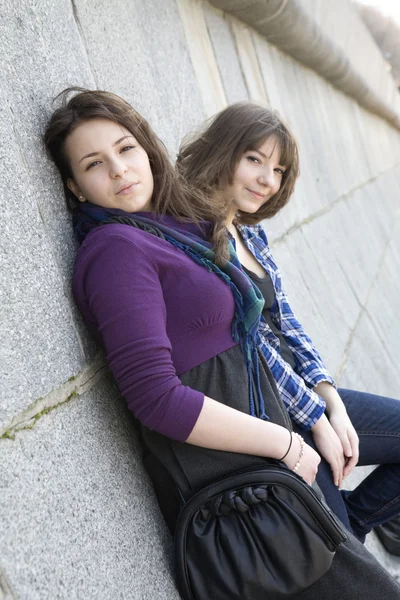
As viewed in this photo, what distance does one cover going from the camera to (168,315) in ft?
4.25

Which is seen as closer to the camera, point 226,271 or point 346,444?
point 226,271

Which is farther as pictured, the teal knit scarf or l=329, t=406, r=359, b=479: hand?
l=329, t=406, r=359, b=479: hand

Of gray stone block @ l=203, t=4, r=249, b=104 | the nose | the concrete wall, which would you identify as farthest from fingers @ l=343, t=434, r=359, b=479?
gray stone block @ l=203, t=4, r=249, b=104

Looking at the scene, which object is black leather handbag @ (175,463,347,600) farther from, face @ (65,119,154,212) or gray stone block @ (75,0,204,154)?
gray stone block @ (75,0,204,154)

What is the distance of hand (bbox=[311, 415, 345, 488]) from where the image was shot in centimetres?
172

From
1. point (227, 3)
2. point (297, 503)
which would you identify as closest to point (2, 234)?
point (297, 503)

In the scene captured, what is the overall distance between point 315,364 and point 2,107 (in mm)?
1122

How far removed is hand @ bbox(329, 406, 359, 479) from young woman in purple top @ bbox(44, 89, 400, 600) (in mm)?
416

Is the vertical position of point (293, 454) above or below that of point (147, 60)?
below

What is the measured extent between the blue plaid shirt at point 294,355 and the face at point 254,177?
3.5 inches

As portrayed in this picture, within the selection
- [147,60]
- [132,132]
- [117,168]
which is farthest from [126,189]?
[147,60]

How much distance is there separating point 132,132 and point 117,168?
0.13 meters

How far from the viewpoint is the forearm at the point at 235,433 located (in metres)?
1.24

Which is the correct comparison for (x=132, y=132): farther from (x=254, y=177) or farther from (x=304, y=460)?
(x=304, y=460)
